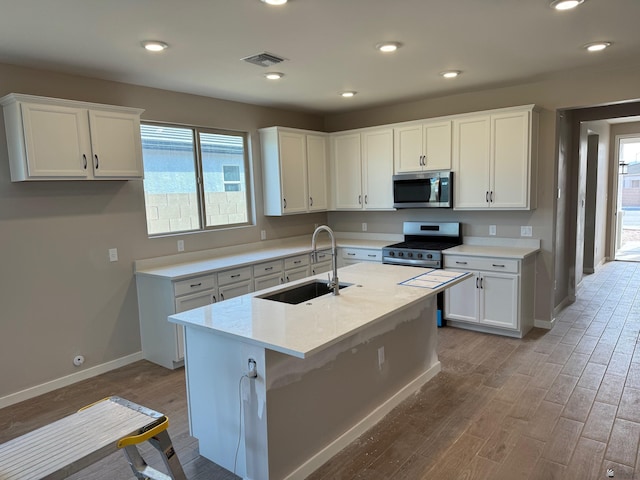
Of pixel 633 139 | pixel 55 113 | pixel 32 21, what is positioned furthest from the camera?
pixel 633 139

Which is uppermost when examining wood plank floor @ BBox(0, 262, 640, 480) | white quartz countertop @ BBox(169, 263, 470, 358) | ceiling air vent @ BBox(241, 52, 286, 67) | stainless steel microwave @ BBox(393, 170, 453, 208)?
ceiling air vent @ BBox(241, 52, 286, 67)

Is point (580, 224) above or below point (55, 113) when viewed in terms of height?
below

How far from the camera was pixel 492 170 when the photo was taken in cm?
446

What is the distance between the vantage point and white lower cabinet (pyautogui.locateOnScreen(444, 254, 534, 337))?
4.19 metres

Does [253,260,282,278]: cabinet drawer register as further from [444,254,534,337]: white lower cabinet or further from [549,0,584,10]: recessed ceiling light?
[549,0,584,10]: recessed ceiling light

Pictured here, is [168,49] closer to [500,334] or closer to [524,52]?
[524,52]

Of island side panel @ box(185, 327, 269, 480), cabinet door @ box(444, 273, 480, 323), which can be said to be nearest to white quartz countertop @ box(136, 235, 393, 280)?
cabinet door @ box(444, 273, 480, 323)

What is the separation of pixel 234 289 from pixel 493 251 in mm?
2684

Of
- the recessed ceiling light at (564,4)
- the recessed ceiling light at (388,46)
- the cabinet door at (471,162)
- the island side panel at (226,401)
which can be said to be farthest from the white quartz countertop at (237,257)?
the recessed ceiling light at (564,4)

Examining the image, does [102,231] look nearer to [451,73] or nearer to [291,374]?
[291,374]

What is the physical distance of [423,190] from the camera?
4.92 metres

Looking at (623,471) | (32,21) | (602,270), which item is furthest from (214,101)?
(602,270)

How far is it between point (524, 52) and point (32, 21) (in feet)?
11.2

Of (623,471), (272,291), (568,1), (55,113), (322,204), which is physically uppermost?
(568,1)
